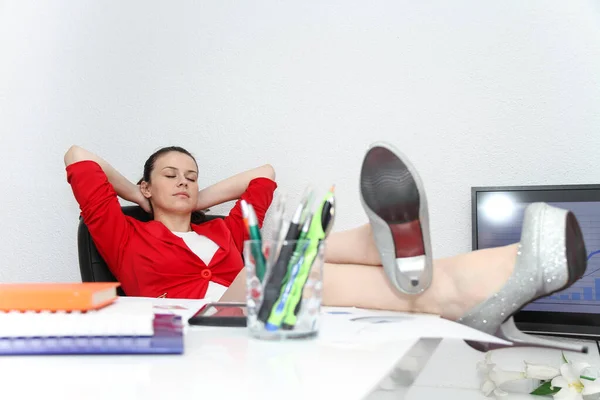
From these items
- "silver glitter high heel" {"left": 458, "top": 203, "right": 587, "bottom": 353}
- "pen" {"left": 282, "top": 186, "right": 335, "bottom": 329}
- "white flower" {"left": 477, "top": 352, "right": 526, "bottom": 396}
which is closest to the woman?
"silver glitter high heel" {"left": 458, "top": 203, "right": 587, "bottom": 353}

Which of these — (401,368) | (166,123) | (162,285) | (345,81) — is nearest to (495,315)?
(401,368)

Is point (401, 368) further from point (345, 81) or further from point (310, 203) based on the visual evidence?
point (345, 81)

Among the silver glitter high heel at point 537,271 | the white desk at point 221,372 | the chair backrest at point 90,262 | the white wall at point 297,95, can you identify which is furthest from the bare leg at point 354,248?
the white wall at point 297,95

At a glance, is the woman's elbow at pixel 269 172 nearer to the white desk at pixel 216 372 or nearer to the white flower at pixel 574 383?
the white flower at pixel 574 383

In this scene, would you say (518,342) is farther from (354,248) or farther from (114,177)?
(114,177)

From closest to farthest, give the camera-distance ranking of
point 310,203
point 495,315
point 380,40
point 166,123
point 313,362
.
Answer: point 313,362
point 310,203
point 495,315
point 380,40
point 166,123

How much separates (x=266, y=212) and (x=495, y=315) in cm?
131

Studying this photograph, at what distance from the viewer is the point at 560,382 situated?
42.6 inches

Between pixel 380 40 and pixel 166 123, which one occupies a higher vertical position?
pixel 380 40

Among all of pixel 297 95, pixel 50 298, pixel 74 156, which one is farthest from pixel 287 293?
pixel 297 95

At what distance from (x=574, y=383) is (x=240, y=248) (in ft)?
3.40

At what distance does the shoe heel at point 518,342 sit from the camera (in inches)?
28.3

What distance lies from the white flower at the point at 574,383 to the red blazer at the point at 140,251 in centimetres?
91

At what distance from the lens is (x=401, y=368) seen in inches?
22.7
